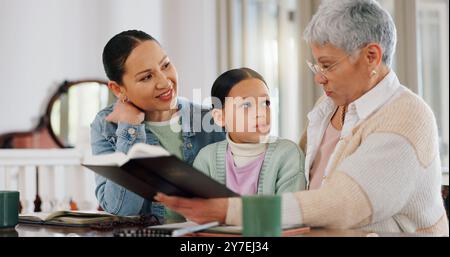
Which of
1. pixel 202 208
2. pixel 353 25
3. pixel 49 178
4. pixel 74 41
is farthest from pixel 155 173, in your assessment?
pixel 74 41

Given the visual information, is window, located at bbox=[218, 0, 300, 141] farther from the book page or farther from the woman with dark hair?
the book page

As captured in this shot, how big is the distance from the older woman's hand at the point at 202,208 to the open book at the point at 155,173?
0.04ft

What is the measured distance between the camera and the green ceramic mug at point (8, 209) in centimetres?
160

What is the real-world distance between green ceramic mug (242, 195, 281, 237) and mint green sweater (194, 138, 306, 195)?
505 mm

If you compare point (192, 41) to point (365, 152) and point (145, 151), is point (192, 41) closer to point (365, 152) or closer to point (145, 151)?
point (365, 152)

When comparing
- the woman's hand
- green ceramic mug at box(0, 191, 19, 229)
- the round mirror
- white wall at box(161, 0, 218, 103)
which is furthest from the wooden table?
white wall at box(161, 0, 218, 103)

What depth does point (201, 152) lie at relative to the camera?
1838 mm

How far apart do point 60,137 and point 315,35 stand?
8.35 feet

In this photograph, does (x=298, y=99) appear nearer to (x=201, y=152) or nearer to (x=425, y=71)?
(x=425, y=71)

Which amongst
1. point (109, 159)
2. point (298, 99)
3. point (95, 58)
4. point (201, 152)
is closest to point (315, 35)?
point (201, 152)

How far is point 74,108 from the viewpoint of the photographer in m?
3.97

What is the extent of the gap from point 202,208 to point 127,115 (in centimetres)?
61

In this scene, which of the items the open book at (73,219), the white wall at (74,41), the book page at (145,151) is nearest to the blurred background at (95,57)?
the white wall at (74,41)

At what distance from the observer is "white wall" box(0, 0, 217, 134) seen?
3836 mm
